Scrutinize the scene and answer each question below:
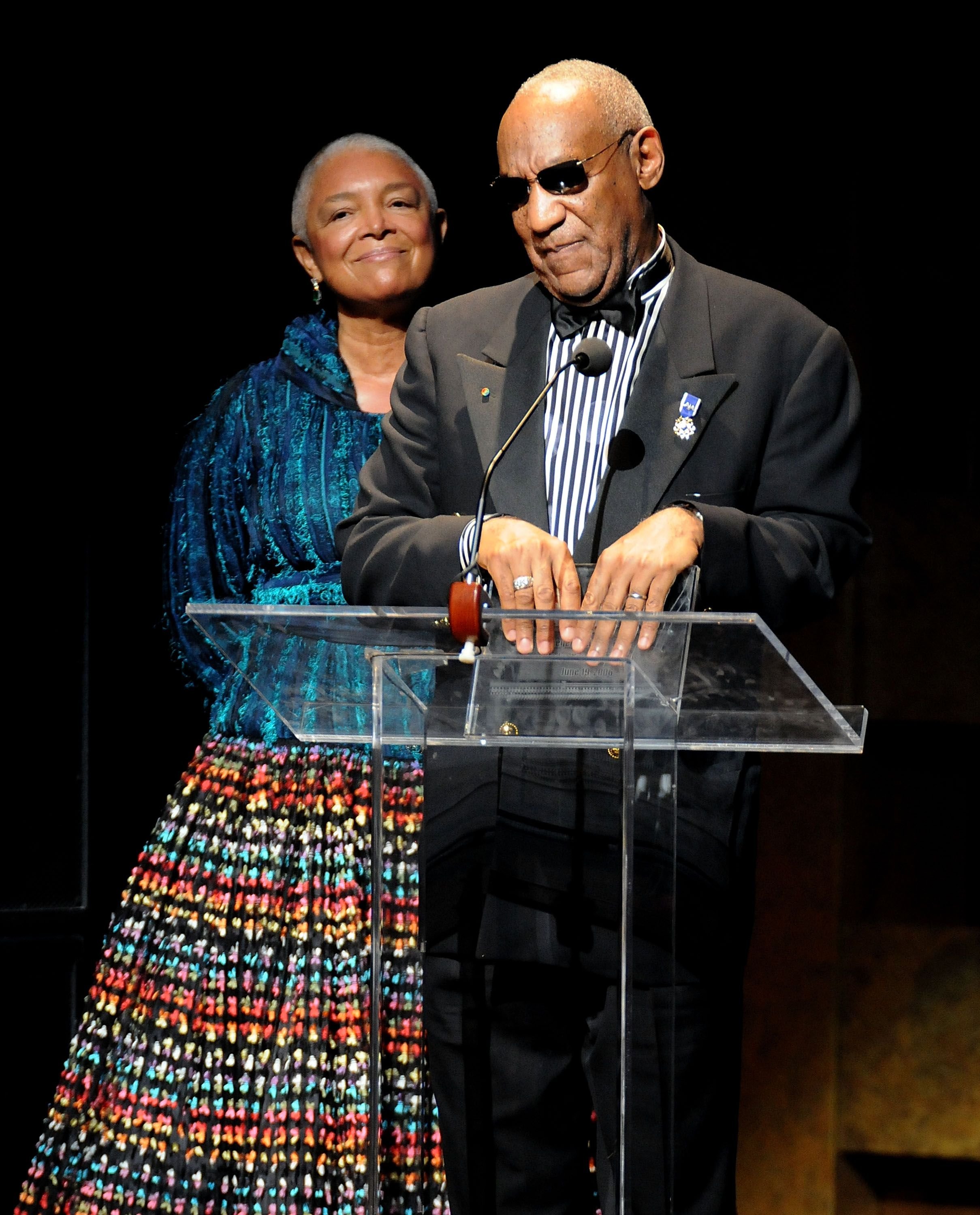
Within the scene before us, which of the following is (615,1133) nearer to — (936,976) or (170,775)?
(170,775)

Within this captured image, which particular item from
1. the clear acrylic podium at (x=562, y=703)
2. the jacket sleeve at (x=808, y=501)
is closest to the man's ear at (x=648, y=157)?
the jacket sleeve at (x=808, y=501)

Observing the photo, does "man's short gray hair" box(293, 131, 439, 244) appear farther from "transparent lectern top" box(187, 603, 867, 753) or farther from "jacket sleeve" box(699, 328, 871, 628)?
"transparent lectern top" box(187, 603, 867, 753)

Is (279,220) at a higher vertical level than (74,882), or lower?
higher

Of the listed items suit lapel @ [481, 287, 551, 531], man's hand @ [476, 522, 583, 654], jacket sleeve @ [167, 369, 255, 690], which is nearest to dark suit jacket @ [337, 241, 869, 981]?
suit lapel @ [481, 287, 551, 531]

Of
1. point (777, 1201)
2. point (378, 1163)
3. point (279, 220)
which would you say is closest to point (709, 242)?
point (279, 220)

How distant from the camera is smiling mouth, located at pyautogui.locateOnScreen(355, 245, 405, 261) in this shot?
2516 millimetres

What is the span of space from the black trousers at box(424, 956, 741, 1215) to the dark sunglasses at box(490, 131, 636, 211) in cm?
80

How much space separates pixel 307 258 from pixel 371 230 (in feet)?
0.46

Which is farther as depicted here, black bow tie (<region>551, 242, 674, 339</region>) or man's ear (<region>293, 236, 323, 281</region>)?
man's ear (<region>293, 236, 323, 281</region>)

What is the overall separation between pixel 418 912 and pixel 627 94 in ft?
3.06

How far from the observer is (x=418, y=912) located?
136 centimetres

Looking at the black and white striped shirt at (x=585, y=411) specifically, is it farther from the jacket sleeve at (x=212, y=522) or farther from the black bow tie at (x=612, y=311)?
the jacket sleeve at (x=212, y=522)

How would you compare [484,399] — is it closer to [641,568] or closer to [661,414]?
[661,414]

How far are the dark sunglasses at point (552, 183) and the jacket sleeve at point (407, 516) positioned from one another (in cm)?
20
